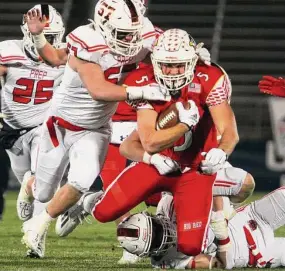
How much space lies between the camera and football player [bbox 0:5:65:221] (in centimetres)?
746

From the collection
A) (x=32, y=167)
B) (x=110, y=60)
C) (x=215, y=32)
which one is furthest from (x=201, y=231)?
(x=215, y=32)

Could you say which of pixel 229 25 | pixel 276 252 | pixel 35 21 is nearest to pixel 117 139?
pixel 35 21

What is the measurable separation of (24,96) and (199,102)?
8.05 feet

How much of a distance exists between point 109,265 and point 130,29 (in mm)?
1176

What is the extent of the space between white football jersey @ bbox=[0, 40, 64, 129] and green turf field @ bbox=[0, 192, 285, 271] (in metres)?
0.79

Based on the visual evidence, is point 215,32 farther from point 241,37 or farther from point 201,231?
point 201,231

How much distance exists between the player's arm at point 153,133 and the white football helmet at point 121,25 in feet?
1.80

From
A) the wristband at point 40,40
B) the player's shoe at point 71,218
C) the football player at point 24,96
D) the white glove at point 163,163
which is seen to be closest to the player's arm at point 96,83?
the white glove at point 163,163

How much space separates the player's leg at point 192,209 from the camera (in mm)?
5285

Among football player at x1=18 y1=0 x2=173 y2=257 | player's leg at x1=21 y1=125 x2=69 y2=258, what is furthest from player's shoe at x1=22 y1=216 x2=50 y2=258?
player's leg at x1=21 y1=125 x2=69 y2=258

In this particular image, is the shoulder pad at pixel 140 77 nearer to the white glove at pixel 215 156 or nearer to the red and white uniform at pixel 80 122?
the red and white uniform at pixel 80 122

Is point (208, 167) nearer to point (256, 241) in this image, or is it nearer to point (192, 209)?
point (192, 209)

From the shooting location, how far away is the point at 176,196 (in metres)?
5.42

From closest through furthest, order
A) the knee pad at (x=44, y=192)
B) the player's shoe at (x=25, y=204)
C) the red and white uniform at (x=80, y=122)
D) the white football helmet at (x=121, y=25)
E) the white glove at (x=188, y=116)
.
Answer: the white glove at (x=188, y=116)
the white football helmet at (x=121, y=25)
the red and white uniform at (x=80, y=122)
the knee pad at (x=44, y=192)
the player's shoe at (x=25, y=204)
